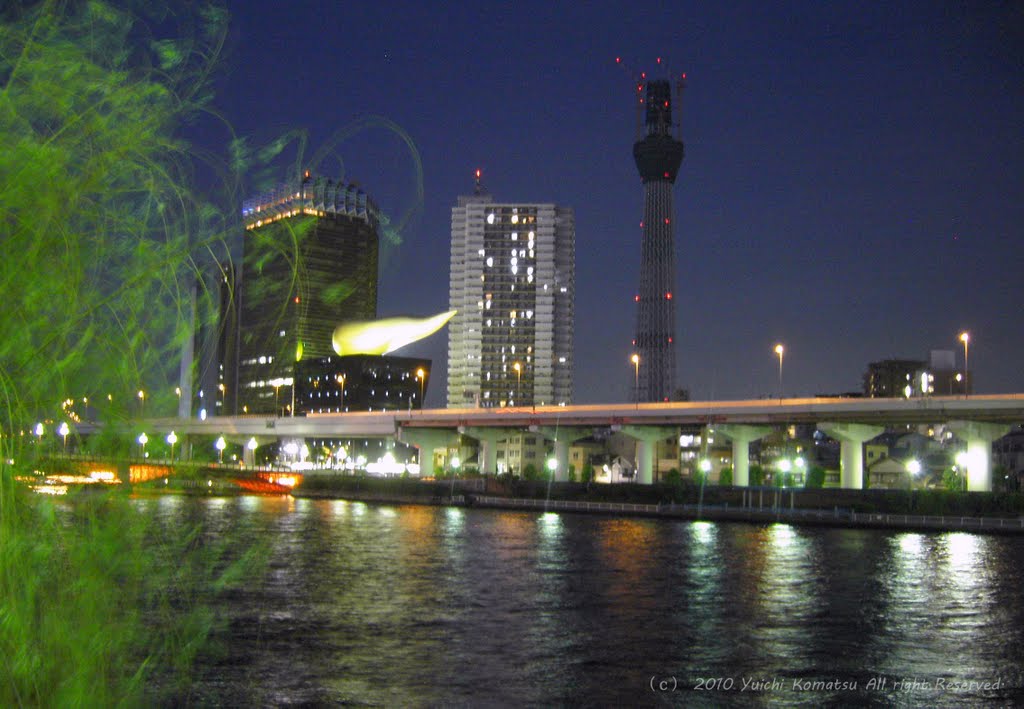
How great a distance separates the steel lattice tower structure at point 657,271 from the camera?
187 m

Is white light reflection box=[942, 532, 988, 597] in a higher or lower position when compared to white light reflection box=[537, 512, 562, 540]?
lower

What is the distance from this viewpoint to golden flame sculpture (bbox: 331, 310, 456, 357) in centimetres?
16362

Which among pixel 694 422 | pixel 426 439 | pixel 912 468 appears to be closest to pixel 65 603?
pixel 694 422

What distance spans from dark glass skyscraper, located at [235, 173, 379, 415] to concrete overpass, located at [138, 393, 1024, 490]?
32.3ft

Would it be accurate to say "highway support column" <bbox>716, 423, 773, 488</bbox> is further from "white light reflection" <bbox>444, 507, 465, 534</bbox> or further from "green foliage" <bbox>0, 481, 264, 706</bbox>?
"green foliage" <bbox>0, 481, 264, 706</bbox>

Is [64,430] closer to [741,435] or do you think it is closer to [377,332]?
[741,435]

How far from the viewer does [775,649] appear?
2442 centimetres

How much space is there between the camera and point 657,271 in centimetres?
18688

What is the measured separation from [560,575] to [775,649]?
13.1 meters

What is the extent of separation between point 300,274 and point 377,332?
15043cm

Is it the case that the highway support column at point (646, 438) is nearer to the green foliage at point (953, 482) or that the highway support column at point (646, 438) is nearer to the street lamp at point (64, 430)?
the green foliage at point (953, 482)

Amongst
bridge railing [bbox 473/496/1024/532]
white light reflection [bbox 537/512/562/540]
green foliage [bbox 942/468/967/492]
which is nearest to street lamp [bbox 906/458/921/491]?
green foliage [bbox 942/468/967/492]

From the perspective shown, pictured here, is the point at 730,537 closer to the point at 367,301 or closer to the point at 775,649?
the point at 775,649

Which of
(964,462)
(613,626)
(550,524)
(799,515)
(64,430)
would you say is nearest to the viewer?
(64,430)
